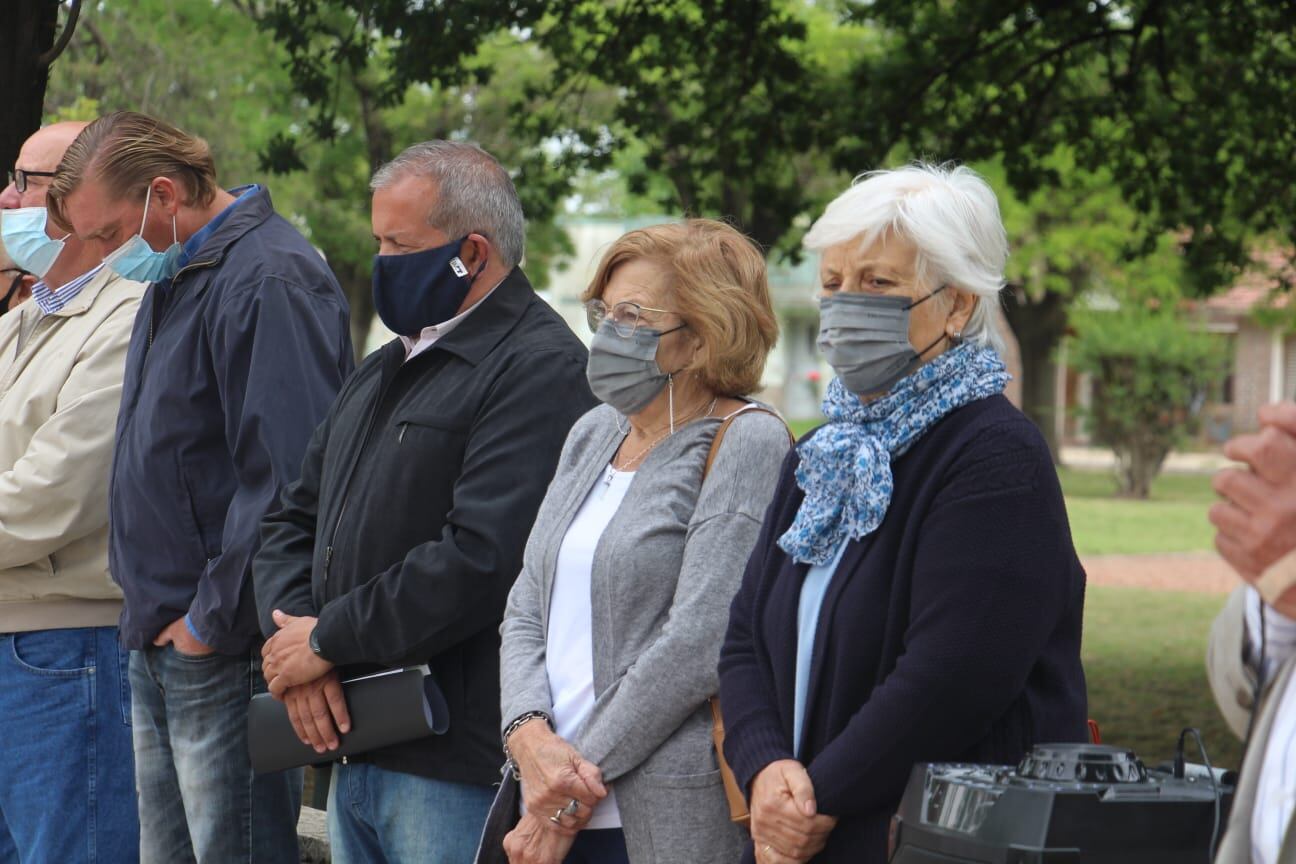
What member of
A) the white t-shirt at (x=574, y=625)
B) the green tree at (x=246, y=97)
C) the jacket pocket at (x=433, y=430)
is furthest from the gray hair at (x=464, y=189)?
the green tree at (x=246, y=97)

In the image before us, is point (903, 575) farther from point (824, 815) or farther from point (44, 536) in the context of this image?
point (44, 536)

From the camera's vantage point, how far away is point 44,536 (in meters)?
4.21

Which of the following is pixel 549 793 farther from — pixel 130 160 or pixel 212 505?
pixel 130 160

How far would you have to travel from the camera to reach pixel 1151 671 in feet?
37.5

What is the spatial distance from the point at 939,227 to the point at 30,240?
3.02 metres

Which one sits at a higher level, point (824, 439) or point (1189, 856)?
point (824, 439)

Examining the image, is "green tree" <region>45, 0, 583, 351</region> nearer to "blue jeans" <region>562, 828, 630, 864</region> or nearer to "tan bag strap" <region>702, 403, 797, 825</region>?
"tan bag strap" <region>702, 403, 797, 825</region>

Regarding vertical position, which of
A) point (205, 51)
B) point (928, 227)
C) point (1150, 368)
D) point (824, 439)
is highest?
point (205, 51)

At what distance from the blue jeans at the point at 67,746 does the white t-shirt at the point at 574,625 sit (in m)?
1.74

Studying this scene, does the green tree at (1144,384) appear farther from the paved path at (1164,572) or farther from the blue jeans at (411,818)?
the blue jeans at (411,818)

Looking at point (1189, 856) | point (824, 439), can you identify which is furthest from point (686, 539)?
point (1189, 856)

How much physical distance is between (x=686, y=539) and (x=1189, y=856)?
1.20 m

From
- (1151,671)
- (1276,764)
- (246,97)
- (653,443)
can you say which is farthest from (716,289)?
(246,97)

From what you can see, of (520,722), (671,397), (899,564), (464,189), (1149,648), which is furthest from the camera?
(1149,648)
